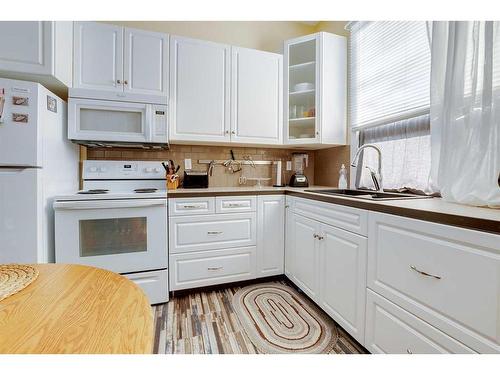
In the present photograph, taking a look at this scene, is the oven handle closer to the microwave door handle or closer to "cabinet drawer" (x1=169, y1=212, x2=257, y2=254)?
"cabinet drawer" (x1=169, y1=212, x2=257, y2=254)

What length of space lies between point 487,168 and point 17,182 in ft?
8.18

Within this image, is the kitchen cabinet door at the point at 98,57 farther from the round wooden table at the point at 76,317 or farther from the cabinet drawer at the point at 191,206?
the round wooden table at the point at 76,317

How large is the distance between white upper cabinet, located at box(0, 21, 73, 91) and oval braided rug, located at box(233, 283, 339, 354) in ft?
6.84

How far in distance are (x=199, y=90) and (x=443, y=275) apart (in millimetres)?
2113

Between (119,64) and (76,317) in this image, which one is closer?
(76,317)

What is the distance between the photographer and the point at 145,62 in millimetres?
2020

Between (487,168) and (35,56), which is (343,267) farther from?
(35,56)

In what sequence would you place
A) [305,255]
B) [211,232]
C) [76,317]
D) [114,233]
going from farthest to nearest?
[211,232]
[305,255]
[114,233]
[76,317]

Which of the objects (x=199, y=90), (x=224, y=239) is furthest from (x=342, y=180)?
(x=199, y=90)

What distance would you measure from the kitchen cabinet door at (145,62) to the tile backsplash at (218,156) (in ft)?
1.87

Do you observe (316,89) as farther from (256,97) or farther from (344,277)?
(344,277)

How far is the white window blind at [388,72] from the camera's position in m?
1.67

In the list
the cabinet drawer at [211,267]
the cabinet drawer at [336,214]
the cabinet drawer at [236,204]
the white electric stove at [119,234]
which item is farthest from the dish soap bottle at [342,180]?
the white electric stove at [119,234]

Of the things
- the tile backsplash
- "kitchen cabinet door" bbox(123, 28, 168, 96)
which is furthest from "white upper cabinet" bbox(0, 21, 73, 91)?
the tile backsplash
